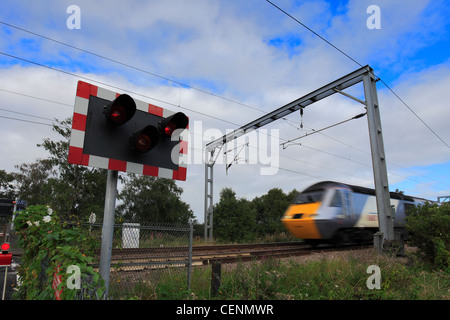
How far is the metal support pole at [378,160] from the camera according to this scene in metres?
10.1

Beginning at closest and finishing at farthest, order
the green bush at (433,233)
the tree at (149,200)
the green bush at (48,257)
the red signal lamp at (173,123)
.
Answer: the green bush at (48,257) < the red signal lamp at (173,123) < the green bush at (433,233) < the tree at (149,200)

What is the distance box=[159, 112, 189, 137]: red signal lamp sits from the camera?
317cm

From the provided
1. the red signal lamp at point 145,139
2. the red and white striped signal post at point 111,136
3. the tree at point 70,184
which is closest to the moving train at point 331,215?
the red and white striped signal post at point 111,136

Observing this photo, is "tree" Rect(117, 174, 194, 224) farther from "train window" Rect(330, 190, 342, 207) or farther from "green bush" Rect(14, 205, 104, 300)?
"green bush" Rect(14, 205, 104, 300)

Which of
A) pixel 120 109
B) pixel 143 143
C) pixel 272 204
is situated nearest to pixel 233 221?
pixel 143 143

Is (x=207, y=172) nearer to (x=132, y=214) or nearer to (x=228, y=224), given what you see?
(x=228, y=224)

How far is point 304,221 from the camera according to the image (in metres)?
11.9

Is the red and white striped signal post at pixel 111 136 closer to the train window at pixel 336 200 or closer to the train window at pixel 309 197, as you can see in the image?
the train window at pixel 309 197

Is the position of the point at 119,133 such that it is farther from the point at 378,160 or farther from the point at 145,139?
the point at 378,160

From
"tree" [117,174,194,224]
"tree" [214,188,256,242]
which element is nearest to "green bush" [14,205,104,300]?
"tree" [214,188,256,242]

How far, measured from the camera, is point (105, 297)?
8.79 feet

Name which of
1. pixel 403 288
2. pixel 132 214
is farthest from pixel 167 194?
pixel 403 288

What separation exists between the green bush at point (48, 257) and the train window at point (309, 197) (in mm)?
10519

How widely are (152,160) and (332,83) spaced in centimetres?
1149
